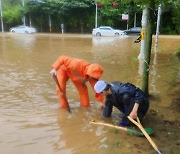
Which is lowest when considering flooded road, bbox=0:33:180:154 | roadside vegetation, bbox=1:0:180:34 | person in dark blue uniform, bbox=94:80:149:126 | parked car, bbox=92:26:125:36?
flooded road, bbox=0:33:180:154

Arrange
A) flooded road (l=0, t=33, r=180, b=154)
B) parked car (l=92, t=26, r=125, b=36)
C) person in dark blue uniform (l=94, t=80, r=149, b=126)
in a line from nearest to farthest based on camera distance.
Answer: flooded road (l=0, t=33, r=180, b=154) < person in dark blue uniform (l=94, t=80, r=149, b=126) < parked car (l=92, t=26, r=125, b=36)

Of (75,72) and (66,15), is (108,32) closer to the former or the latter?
(66,15)

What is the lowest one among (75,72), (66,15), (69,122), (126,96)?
(69,122)

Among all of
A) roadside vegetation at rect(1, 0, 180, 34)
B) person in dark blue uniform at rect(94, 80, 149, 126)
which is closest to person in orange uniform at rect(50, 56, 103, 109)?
person in dark blue uniform at rect(94, 80, 149, 126)

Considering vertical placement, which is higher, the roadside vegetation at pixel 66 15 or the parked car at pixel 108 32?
the roadside vegetation at pixel 66 15

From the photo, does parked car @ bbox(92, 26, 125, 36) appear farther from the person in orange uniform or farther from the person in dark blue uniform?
the person in dark blue uniform

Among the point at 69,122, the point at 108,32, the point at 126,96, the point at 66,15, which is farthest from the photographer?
the point at 66,15

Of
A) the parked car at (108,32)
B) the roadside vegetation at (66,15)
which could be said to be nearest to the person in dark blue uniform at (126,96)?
the parked car at (108,32)

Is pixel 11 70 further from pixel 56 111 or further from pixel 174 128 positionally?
pixel 174 128

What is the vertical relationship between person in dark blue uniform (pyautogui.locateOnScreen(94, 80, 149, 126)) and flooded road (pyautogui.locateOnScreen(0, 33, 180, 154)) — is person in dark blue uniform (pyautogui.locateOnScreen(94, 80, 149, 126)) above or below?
above

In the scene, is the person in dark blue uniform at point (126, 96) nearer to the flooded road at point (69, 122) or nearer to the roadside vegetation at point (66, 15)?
the flooded road at point (69, 122)

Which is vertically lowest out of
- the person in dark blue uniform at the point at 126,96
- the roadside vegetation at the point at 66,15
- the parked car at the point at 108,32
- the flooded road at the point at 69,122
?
the flooded road at the point at 69,122

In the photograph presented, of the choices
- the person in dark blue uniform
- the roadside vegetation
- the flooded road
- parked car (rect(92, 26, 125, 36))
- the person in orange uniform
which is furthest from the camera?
the roadside vegetation

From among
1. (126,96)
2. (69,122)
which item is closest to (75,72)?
(69,122)
